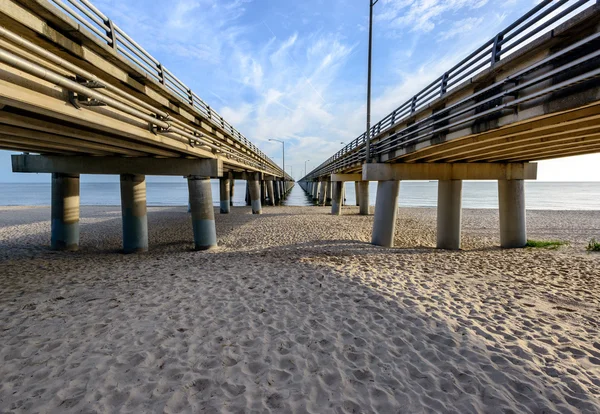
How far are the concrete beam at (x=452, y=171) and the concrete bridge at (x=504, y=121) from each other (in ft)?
0.14

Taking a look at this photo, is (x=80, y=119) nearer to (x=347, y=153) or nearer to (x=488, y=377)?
(x=488, y=377)

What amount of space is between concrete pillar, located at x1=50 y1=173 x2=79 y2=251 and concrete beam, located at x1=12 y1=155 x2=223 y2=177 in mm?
574

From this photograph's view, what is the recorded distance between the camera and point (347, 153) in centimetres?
2353

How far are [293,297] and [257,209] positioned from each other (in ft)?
73.9

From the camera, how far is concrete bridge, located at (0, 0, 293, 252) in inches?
163

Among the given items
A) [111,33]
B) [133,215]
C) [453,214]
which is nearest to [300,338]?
[111,33]

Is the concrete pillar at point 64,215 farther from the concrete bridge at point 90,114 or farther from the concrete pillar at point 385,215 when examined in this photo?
the concrete pillar at point 385,215

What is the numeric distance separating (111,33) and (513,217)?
1505 centimetres

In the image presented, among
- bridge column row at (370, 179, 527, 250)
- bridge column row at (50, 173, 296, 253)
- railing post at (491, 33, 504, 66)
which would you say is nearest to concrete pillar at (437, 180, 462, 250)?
bridge column row at (370, 179, 527, 250)

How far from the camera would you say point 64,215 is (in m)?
11.6

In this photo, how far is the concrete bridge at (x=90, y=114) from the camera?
4.15 metres

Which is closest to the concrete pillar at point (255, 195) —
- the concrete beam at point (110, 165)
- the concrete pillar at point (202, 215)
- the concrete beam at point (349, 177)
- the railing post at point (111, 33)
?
the concrete beam at point (349, 177)

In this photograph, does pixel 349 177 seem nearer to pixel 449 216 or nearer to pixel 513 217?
pixel 449 216

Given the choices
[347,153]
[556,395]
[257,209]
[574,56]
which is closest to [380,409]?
[556,395]
